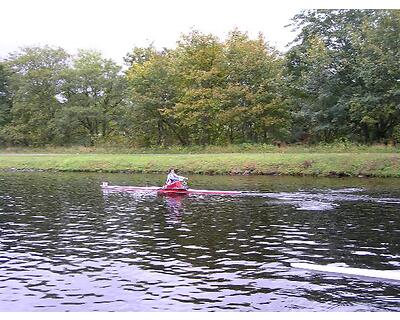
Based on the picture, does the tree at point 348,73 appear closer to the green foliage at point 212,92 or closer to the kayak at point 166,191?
the green foliage at point 212,92

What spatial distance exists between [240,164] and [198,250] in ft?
97.1

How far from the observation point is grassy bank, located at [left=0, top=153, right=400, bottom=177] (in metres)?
41.0

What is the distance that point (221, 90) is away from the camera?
61.6 meters

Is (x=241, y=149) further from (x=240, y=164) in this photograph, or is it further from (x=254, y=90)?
(x=240, y=164)

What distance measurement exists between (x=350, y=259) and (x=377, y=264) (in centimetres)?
92

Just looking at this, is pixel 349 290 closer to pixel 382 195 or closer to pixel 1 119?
pixel 382 195

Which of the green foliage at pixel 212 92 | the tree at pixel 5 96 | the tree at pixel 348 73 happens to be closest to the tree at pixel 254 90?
the green foliage at pixel 212 92

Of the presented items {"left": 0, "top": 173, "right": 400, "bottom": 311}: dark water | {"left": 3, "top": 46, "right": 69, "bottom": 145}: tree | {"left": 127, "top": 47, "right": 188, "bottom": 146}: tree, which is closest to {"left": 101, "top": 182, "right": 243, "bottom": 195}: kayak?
{"left": 0, "top": 173, "right": 400, "bottom": 311}: dark water

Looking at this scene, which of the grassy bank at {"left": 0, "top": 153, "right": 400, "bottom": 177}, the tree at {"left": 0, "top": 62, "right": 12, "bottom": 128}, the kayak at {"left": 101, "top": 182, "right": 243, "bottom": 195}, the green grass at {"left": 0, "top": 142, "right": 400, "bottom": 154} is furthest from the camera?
the tree at {"left": 0, "top": 62, "right": 12, "bottom": 128}

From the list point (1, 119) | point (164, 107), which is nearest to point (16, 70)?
point (1, 119)

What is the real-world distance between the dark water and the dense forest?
23.0 m

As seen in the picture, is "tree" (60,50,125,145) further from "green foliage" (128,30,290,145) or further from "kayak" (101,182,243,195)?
"kayak" (101,182,243,195)

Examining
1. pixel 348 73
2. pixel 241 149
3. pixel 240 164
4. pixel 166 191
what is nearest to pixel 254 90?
pixel 241 149

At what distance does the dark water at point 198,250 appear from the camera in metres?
12.1
